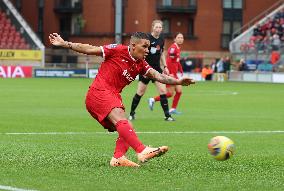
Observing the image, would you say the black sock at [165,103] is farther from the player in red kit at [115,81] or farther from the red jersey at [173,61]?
the player in red kit at [115,81]

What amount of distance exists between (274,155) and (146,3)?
56379 mm

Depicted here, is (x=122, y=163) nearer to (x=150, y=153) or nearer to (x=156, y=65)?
(x=150, y=153)

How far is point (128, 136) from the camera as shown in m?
11.2

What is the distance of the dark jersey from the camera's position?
2073 centimetres

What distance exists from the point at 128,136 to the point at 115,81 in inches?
35.7

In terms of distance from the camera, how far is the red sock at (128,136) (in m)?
11.1

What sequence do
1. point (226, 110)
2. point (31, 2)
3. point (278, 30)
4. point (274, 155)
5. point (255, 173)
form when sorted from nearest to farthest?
point (255, 173) < point (274, 155) < point (226, 110) < point (278, 30) < point (31, 2)

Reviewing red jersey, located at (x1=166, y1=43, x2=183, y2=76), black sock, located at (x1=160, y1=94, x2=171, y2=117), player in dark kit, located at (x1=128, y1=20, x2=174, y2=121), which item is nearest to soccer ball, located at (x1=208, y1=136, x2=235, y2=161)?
player in dark kit, located at (x1=128, y1=20, x2=174, y2=121)

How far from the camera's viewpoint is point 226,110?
25.4 m

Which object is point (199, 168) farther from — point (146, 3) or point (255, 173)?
point (146, 3)

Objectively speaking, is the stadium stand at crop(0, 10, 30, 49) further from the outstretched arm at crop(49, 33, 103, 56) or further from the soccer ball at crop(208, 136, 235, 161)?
the soccer ball at crop(208, 136, 235, 161)

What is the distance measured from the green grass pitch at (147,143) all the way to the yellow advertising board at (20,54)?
34584 mm

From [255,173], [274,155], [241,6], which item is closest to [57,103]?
[274,155]

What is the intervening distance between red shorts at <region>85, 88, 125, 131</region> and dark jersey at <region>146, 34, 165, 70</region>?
29.7 ft
